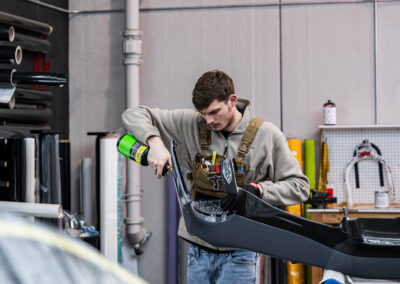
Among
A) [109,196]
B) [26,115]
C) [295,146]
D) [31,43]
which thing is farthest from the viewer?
[295,146]

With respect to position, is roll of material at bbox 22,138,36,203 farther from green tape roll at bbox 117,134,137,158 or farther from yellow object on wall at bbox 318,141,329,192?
yellow object on wall at bbox 318,141,329,192

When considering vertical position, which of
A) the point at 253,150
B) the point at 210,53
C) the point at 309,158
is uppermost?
the point at 210,53

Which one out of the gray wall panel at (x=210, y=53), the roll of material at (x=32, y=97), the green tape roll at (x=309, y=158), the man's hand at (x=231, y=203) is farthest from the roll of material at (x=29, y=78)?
the green tape roll at (x=309, y=158)

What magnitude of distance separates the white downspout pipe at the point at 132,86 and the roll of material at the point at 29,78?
1665mm

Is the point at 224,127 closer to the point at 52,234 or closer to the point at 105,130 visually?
the point at 52,234

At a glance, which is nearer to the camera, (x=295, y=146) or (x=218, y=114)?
(x=218, y=114)

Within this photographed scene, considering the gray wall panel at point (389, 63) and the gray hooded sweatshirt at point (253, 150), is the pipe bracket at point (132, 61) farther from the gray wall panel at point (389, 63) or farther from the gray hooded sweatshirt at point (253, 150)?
the gray hooded sweatshirt at point (253, 150)

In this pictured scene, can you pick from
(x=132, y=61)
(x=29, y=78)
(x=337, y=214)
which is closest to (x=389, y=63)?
(x=337, y=214)

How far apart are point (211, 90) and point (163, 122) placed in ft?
1.21

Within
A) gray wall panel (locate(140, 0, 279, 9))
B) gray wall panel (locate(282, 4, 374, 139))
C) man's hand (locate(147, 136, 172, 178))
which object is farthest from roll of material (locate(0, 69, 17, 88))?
gray wall panel (locate(282, 4, 374, 139))

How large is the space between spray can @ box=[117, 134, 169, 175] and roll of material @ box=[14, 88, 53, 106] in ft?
4.53

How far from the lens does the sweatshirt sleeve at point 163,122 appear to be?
2.56 metres

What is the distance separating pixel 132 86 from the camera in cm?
471

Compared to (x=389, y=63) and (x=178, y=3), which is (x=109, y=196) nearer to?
(x=178, y=3)
